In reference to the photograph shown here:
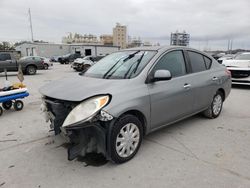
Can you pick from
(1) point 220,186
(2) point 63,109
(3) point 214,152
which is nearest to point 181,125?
(3) point 214,152

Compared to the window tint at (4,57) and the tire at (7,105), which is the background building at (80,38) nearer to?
the window tint at (4,57)

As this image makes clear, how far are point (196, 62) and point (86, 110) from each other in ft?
8.93

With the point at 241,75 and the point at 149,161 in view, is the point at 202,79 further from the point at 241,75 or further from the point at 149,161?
the point at 241,75

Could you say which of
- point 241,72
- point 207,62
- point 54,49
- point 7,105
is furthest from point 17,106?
point 54,49

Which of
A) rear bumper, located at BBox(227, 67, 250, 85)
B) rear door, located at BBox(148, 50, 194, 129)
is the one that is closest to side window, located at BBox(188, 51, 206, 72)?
rear door, located at BBox(148, 50, 194, 129)

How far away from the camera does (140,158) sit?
3.06 metres

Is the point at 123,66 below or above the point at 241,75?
above

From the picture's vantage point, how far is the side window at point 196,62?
13.5 ft

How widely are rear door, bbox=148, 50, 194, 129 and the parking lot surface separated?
47 cm

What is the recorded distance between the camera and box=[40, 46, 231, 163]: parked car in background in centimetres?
262

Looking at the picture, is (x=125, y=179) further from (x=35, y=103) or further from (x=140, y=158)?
(x=35, y=103)

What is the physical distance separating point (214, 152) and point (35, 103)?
214 inches

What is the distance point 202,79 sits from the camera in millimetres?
4172

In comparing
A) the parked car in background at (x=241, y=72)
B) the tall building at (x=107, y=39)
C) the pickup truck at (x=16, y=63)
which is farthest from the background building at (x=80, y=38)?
the parked car in background at (x=241, y=72)
